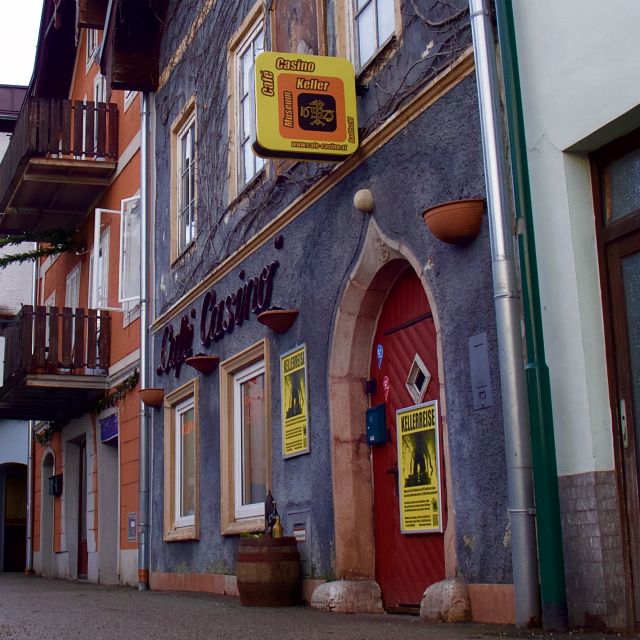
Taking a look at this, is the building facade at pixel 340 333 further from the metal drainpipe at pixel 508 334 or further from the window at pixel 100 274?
the window at pixel 100 274

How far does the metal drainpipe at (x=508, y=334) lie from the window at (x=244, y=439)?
4223mm

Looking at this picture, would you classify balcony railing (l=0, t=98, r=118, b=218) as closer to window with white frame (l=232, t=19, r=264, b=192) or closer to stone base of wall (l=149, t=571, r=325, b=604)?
window with white frame (l=232, t=19, r=264, b=192)

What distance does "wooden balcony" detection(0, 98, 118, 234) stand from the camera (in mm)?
16672

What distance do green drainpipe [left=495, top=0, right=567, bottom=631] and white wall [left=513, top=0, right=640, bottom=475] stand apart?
0.21 ft

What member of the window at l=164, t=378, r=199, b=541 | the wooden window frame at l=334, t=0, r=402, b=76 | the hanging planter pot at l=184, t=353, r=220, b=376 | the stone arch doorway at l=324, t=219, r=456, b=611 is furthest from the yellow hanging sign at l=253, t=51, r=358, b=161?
the window at l=164, t=378, r=199, b=541

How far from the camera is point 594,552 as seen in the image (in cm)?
568

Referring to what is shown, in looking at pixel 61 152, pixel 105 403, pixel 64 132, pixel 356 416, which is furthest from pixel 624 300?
pixel 64 132

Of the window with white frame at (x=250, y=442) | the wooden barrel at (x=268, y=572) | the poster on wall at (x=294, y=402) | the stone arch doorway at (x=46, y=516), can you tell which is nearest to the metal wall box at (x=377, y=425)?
the poster on wall at (x=294, y=402)

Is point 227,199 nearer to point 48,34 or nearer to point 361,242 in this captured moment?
point 361,242

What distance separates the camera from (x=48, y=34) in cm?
2055

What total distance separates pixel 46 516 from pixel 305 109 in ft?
46.5

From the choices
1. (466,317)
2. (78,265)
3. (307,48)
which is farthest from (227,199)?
(78,265)

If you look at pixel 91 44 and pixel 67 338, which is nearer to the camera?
pixel 67 338

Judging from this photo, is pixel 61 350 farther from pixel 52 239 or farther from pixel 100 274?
pixel 52 239
